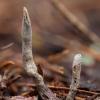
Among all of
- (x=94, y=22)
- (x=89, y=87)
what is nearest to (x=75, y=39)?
(x=94, y=22)

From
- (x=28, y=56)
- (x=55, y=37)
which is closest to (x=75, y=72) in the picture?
(x=28, y=56)

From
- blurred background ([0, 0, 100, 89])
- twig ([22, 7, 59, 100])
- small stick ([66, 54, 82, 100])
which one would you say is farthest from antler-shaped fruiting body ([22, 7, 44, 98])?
blurred background ([0, 0, 100, 89])

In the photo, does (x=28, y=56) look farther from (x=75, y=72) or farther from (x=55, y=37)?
(x=55, y=37)

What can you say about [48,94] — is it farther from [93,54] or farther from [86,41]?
[86,41]

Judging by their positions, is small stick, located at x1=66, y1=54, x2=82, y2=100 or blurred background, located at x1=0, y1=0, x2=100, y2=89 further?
blurred background, located at x1=0, y1=0, x2=100, y2=89

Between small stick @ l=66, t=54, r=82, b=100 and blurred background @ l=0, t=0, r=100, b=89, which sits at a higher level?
blurred background @ l=0, t=0, r=100, b=89

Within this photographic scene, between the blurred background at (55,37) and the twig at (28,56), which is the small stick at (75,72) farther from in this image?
the blurred background at (55,37)

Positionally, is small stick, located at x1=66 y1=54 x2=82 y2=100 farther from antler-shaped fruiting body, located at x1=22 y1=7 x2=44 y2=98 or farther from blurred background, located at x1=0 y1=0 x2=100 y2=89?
blurred background, located at x1=0 y1=0 x2=100 y2=89
